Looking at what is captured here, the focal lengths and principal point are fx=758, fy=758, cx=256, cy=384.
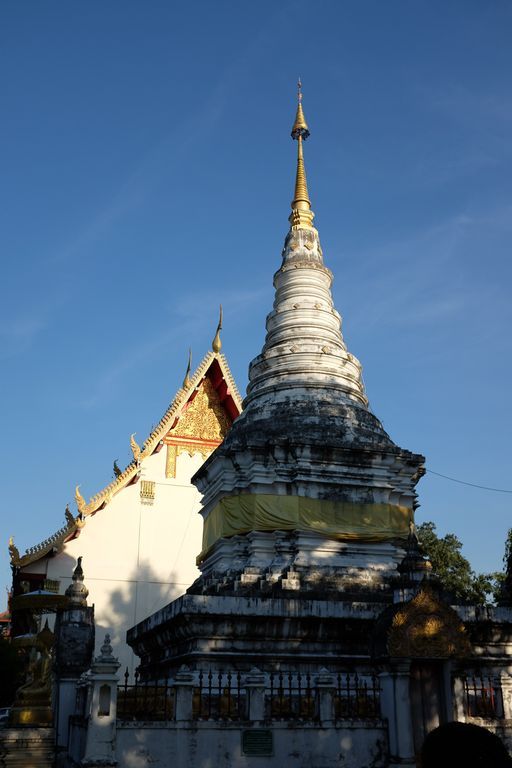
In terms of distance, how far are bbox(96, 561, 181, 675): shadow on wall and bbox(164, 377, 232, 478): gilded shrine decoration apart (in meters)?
3.42

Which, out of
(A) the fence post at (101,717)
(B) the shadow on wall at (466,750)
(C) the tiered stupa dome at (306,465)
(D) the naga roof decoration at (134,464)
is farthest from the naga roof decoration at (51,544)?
(B) the shadow on wall at (466,750)

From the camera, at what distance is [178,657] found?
1238cm

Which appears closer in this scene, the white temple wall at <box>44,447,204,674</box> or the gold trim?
the white temple wall at <box>44,447,204,674</box>

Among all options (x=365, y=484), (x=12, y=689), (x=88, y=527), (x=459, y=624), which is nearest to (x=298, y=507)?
(x=365, y=484)

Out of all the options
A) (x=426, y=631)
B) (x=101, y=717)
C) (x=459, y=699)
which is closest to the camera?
(x=101, y=717)

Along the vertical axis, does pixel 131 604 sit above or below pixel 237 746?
above

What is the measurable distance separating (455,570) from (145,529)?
12769 millimetres

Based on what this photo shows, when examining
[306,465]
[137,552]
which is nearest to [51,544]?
[137,552]

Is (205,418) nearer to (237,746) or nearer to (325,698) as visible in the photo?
(325,698)

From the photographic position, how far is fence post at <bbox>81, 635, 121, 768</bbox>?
27.6ft

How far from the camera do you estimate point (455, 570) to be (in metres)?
29.2

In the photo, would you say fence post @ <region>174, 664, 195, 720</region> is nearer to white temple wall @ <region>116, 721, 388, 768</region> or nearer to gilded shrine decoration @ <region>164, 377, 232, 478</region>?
white temple wall @ <region>116, 721, 388, 768</region>

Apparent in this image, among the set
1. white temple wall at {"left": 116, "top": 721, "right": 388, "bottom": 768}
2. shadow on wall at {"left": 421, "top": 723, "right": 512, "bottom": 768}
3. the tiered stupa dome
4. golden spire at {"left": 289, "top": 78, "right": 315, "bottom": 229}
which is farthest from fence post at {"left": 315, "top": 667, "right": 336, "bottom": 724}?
golden spire at {"left": 289, "top": 78, "right": 315, "bottom": 229}

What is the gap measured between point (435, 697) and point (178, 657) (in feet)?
15.0
